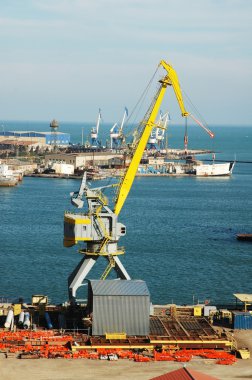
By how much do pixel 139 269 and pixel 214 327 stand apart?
1568 centimetres

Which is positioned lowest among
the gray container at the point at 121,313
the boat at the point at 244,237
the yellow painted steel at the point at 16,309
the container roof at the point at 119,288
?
the boat at the point at 244,237

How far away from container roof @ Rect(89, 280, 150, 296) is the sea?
868 centimetres

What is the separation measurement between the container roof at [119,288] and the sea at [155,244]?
342 inches

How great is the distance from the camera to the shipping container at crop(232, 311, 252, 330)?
2666 cm

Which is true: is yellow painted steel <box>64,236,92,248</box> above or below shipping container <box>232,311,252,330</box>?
above

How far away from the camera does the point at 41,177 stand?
357ft

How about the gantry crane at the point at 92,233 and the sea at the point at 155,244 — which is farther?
the sea at the point at 155,244

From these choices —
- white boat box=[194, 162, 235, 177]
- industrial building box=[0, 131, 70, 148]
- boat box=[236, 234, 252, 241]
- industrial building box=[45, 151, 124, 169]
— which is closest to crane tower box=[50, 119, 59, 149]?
industrial building box=[0, 131, 70, 148]

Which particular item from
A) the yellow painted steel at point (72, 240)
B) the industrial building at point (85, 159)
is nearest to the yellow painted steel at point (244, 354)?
the yellow painted steel at point (72, 240)

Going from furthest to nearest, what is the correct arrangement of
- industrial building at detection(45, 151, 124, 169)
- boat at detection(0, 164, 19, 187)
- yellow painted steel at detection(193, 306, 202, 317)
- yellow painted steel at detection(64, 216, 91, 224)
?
industrial building at detection(45, 151, 124, 169) → boat at detection(0, 164, 19, 187) → yellow painted steel at detection(64, 216, 91, 224) → yellow painted steel at detection(193, 306, 202, 317)

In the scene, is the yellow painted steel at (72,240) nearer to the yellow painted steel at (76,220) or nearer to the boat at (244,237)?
the yellow painted steel at (76,220)

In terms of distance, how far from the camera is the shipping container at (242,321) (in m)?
26.7

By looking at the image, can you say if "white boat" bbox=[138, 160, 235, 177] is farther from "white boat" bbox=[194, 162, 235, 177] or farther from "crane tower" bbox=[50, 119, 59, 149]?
"crane tower" bbox=[50, 119, 59, 149]

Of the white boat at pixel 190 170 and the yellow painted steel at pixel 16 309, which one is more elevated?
the yellow painted steel at pixel 16 309
